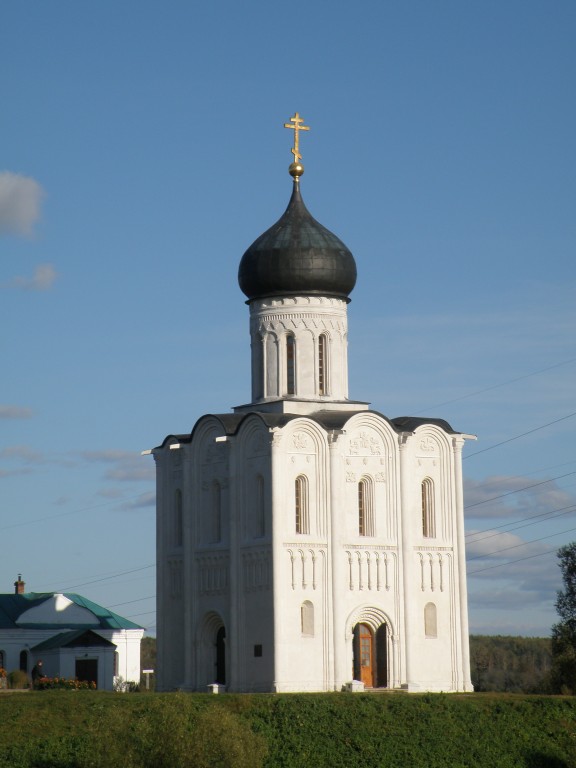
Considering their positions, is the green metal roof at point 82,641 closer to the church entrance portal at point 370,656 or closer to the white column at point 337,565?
the church entrance portal at point 370,656

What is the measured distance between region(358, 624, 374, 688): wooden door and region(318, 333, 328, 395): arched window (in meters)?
6.11

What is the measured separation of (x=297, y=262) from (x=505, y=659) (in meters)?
43.7

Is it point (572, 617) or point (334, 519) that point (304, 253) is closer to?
point (334, 519)

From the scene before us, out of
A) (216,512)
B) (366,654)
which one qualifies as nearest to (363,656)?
→ (366,654)

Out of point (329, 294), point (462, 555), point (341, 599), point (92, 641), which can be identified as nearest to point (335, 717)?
point (341, 599)

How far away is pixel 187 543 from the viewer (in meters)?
41.9

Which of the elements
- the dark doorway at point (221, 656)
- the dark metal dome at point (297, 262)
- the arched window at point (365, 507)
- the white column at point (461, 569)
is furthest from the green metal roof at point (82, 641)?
the dark metal dome at point (297, 262)

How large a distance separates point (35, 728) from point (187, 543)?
927 centimetres

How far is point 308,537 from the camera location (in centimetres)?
3928

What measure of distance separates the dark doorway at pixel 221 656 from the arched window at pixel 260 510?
2.92 m

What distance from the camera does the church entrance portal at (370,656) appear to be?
39.8 m

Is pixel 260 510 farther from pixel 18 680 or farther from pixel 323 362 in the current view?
pixel 18 680

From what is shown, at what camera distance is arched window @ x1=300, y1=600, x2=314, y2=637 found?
128 ft

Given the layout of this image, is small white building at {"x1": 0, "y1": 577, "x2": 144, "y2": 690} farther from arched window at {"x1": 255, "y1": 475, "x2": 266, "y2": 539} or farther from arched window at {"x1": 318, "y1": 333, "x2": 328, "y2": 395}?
arched window at {"x1": 318, "y1": 333, "x2": 328, "y2": 395}
